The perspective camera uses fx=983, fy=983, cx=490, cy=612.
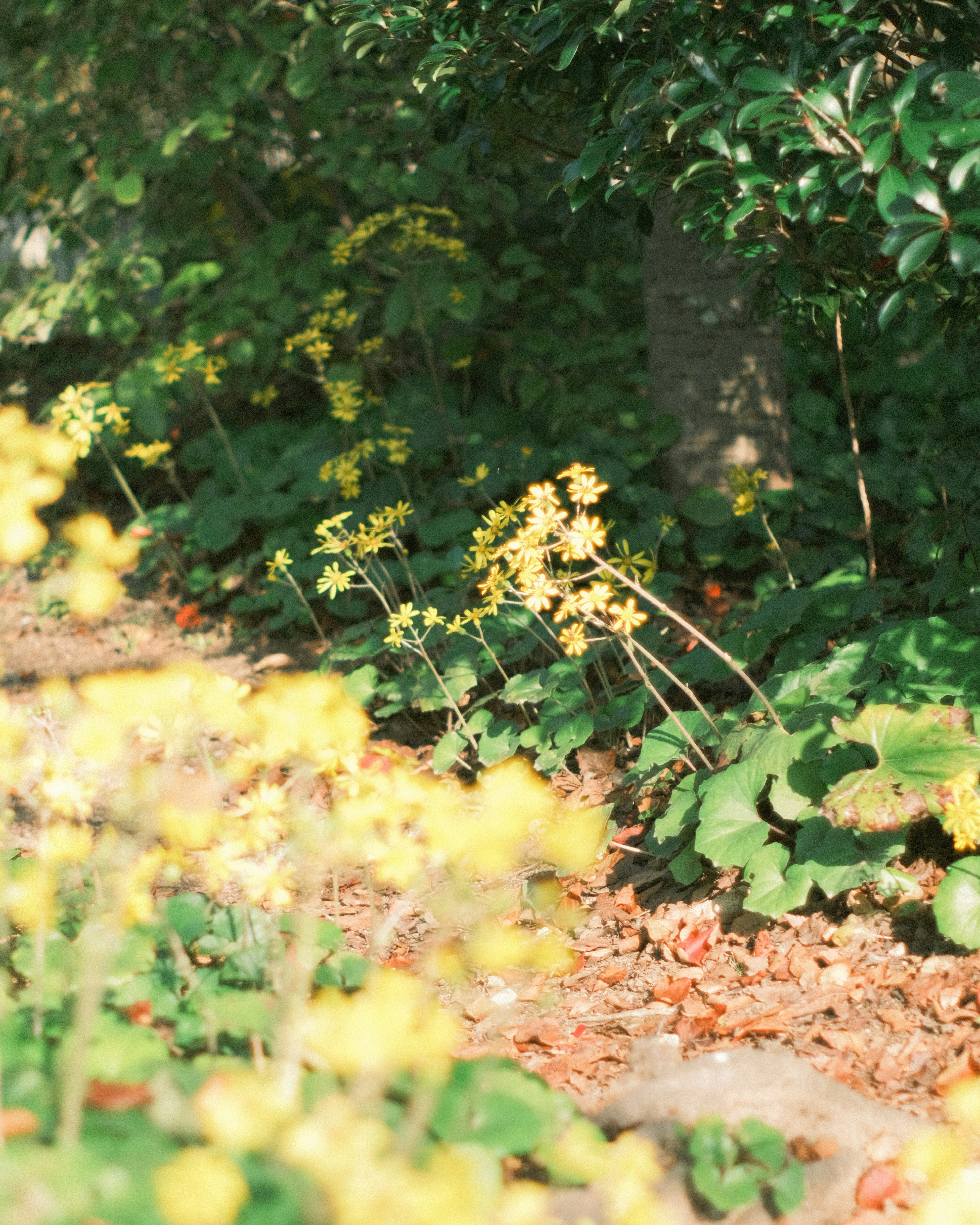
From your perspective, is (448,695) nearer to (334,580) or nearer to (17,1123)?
(334,580)

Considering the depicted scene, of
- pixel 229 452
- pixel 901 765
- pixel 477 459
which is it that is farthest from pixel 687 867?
pixel 229 452

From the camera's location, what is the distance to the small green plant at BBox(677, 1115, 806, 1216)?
1.32m

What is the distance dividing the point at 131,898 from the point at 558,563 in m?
2.24

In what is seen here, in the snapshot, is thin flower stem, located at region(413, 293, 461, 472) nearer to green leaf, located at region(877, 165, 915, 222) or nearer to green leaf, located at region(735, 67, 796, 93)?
green leaf, located at region(735, 67, 796, 93)

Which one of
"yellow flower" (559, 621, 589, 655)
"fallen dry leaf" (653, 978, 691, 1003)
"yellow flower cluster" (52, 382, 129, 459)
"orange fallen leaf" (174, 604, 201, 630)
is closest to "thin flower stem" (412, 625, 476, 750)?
"yellow flower" (559, 621, 589, 655)

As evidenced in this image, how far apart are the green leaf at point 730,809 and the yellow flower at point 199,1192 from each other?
49.4 inches

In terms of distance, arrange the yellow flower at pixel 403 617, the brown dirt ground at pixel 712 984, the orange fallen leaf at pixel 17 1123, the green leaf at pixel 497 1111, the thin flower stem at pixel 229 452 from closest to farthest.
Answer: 1. the orange fallen leaf at pixel 17 1123
2. the green leaf at pixel 497 1111
3. the brown dirt ground at pixel 712 984
4. the yellow flower at pixel 403 617
5. the thin flower stem at pixel 229 452

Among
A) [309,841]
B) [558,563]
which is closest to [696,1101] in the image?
[309,841]

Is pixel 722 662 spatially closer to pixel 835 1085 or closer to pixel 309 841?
pixel 835 1085

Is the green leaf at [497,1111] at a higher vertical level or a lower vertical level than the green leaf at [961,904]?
higher

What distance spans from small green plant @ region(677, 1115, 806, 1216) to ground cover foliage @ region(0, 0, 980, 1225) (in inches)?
0.7

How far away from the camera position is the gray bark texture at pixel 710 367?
11.7 ft

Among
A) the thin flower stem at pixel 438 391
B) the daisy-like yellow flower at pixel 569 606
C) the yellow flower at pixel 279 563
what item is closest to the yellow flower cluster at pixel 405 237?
the thin flower stem at pixel 438 391

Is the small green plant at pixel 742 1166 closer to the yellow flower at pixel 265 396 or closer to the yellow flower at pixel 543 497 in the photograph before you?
the yellow flower at pixel 543 497
